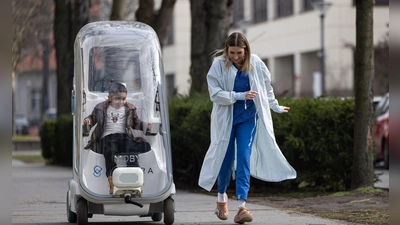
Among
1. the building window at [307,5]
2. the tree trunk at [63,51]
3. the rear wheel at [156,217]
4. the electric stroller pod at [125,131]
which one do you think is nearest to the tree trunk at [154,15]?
the tree trunk at [63,51]

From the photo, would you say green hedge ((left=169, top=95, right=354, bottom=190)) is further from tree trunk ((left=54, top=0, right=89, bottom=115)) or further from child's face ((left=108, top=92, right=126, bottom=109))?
tree trunk ((left=54, top=0, right=89, bottom=115))

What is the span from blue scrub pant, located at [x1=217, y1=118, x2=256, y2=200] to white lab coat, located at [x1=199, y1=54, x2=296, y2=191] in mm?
94

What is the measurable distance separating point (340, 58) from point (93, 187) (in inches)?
1590

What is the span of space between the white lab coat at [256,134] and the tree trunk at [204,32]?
7433 mm

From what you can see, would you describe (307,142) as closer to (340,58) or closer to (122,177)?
(122,177)

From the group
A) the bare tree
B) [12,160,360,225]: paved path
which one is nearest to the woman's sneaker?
[12,160,360,225]: paved path

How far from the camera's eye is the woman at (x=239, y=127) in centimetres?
838

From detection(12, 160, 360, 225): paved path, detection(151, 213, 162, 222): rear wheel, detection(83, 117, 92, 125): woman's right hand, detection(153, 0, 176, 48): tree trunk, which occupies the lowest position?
detection(12, 160, 360, 225): paved path

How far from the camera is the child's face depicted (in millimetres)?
8289

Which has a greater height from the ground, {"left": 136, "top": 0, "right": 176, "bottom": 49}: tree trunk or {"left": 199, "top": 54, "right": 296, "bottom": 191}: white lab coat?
{"left": 136, "top": 0, "right": 176, "bottom": 49}: tree trunk

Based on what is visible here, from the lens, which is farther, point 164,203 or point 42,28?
point 42,28

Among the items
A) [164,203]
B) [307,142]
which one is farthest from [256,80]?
[307,142]

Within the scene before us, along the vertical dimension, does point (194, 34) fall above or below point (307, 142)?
above

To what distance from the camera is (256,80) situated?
844 cm
